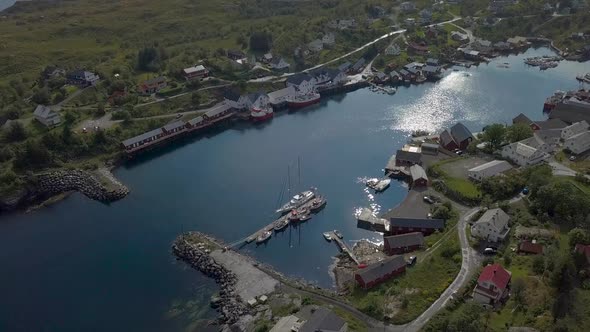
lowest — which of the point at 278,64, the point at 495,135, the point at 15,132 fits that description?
the point at 495,135

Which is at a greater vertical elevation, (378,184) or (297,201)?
(297,201)

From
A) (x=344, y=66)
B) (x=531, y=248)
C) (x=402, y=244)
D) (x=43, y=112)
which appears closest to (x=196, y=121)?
(x=43, y=112)

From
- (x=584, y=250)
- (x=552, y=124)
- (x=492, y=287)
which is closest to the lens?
(x=492, y=287)

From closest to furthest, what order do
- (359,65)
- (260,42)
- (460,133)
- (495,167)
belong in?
(495,167), (460,133), (359,65), (260,42)

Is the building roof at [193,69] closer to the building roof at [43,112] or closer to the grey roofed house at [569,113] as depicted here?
the building roof at [43,112]

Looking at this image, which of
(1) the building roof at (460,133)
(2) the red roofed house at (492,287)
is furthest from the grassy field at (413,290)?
(1) the building roof at (460,133)

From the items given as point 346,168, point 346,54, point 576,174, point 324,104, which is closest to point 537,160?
point 576,174

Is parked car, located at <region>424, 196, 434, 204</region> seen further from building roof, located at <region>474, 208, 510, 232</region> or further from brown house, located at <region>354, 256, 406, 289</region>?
brown house, located at <region>354, 256, 406, 289</region>

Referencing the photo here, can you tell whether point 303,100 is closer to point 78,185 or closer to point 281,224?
point 281,224
